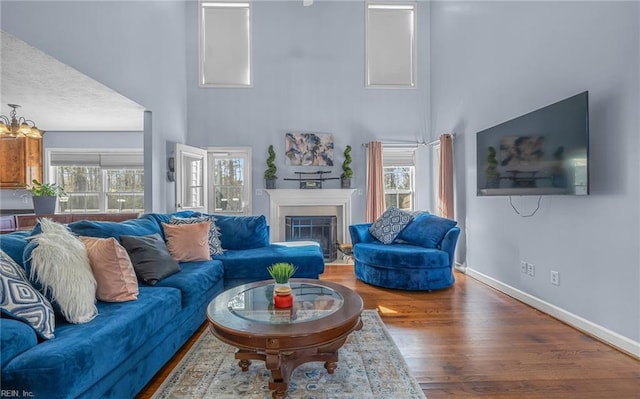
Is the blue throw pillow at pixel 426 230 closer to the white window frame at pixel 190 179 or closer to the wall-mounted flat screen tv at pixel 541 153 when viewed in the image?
the wall-mounted flat screen tv at pixel 541 153

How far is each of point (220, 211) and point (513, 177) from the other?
448 cm

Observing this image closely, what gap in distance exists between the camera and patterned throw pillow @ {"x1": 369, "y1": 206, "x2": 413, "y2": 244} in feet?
13.6

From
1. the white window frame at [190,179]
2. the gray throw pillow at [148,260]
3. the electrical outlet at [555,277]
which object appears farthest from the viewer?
the white window frame at [190,179]

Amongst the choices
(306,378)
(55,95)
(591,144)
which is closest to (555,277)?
(591,144)

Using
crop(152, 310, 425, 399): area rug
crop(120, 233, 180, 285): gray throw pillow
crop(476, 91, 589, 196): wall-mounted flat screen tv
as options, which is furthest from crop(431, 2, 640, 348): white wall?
crop(120, 233, 180, 285): gray throw pillow

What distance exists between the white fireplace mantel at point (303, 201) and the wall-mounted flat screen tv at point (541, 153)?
7.61 ft

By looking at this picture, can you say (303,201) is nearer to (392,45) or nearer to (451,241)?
(451,241)

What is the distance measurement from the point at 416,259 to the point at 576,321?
145cm

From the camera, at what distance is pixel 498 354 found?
220 cm

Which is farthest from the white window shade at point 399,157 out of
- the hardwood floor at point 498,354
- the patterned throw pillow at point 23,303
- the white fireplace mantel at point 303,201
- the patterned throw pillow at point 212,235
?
the patterned throw pillow at point 23,303

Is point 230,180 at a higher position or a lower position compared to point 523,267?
higher

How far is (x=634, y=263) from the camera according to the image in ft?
7.11

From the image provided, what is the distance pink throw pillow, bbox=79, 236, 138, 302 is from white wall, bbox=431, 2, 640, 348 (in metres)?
3.39

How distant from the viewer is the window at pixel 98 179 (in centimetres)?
590
